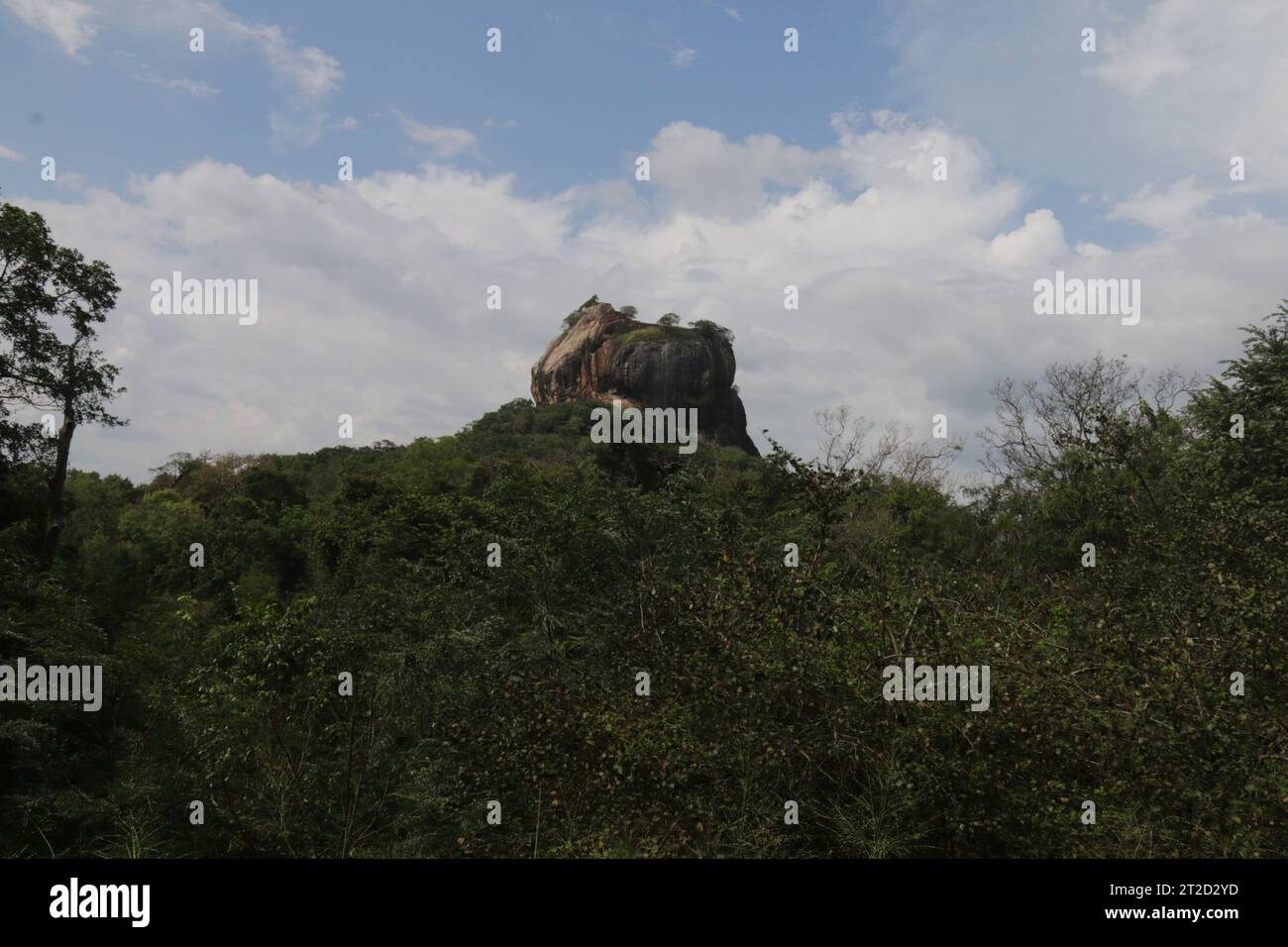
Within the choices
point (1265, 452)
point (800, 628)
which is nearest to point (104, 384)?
point (800, 628)

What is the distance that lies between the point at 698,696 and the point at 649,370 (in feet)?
170

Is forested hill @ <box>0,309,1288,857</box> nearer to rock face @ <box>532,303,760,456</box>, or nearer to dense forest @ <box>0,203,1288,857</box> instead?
dense forest @ <box>0,203,1288,857</box>

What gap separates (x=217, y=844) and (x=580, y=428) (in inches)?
1634

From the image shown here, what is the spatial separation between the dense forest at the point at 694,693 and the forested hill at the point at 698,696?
0.13ft

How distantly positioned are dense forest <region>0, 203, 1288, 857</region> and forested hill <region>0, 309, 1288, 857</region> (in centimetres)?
4

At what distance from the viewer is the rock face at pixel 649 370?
58.8 meters

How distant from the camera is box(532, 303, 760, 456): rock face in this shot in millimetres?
58844

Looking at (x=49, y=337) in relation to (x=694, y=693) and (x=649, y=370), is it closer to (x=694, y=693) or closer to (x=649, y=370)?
(x=694, y=693)

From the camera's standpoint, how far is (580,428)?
169 ft

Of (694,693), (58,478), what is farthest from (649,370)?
(694,693)

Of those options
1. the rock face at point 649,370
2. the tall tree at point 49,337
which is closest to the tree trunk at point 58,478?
the tall tree at point 49,337

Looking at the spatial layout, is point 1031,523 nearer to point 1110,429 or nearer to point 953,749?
point 1110,429

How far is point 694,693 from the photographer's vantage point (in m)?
7.86

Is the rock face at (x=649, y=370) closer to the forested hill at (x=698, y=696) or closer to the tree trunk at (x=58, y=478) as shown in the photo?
the tree trunk at (x=58, y=478)
